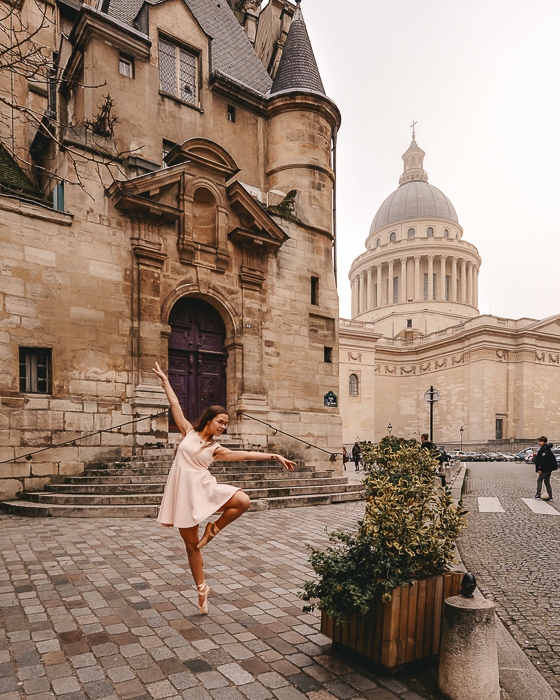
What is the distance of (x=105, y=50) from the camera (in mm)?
14258

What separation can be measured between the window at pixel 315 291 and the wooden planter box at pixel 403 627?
14.2m

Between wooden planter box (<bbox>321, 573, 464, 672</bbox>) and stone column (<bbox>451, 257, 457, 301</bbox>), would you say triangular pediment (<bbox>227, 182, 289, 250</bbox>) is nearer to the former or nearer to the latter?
wooden planter box (<bbox>321, 573, 464, 672</bbox>)

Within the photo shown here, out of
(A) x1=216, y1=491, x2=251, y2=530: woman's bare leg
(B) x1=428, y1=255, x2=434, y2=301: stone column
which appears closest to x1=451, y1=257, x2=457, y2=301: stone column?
(B) x1=428, y1=255, x2=434, y2=301: stone column

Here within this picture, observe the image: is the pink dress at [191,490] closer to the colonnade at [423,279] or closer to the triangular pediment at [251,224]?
the triangular pediment at [251,224]

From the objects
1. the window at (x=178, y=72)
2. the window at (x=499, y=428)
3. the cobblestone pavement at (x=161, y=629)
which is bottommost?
the window at (x=499, y=428)

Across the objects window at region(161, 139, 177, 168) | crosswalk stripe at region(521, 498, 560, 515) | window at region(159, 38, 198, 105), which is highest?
window at region(159, 38, 198, 105)

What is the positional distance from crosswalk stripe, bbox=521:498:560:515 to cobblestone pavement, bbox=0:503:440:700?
22.7 feet

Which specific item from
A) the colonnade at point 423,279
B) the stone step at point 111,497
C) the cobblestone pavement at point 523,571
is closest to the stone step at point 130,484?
the stone step at point 111,497

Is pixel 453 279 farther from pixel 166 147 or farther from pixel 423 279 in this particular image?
pixel 166 147

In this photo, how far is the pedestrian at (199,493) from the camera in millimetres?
4207

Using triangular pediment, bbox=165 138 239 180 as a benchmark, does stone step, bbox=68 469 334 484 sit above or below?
below

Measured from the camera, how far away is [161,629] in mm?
4082

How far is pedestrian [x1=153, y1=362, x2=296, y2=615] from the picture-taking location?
4207mm

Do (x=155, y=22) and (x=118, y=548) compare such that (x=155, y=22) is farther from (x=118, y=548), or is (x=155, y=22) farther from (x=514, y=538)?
(x=514, y=538)
